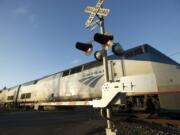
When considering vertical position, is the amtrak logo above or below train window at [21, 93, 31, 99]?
above

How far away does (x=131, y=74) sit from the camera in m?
12.2

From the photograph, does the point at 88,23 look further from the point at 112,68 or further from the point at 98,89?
the point at 98,89

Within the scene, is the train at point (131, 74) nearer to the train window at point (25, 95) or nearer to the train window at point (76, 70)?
the train window at point (76, 70)

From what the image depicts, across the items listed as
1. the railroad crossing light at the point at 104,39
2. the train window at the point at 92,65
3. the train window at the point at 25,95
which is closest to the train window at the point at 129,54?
the train window at the point at 92,65

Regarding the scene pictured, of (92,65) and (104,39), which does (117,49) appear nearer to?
(104,39)

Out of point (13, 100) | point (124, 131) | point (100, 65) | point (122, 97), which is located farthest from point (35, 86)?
point (122, 97)

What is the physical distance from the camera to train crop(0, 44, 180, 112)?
33.4 feet

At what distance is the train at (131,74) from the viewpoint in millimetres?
10180

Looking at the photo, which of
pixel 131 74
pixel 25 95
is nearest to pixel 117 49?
pixel 131 74

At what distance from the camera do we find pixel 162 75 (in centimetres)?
1081

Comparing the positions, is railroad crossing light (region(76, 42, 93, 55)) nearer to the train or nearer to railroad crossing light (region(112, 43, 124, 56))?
railroad crossing light (region(112, 43, 124, 56))

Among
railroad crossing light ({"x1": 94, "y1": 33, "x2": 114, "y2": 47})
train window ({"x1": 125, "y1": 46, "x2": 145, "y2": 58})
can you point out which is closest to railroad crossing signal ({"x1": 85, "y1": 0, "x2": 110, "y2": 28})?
railroad crossing light ({"x1": 94, "y1": 33, "x2": 114, "y2": 47})

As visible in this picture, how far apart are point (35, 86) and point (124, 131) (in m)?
20.7

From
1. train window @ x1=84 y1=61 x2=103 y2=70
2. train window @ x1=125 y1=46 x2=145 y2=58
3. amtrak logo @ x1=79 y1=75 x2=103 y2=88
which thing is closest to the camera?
train window @ x1=125 y1=46 x2=145 y2=58
